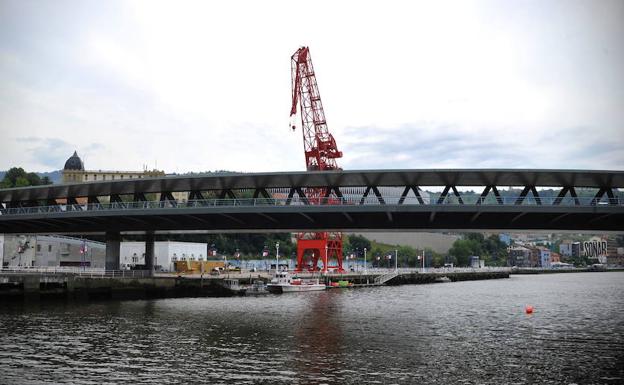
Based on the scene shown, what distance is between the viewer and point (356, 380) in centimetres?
2688

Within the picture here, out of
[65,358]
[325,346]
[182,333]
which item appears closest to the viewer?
[65,358]

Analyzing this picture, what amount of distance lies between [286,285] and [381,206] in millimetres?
40963

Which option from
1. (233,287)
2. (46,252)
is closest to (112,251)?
(233,287)

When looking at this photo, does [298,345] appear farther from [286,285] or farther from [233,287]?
[286,285]

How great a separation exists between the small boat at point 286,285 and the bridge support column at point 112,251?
23216mm

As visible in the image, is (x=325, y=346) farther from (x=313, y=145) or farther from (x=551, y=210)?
(x=313, y=145)

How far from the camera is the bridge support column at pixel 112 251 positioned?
73.6 m

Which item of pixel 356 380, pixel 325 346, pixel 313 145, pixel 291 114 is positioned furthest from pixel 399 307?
pixel 291 114

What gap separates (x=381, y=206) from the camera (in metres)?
51.6

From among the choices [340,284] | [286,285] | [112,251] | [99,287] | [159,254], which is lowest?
[340,284]

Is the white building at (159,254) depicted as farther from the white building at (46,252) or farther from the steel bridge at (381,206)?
the steel bridge at (381,206)


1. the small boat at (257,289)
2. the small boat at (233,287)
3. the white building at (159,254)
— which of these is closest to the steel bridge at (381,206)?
the small boat at (233,287)

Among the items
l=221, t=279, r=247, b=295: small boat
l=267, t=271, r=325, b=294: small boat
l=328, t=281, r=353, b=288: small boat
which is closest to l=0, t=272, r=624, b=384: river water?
l=221, t=279, r=247, b=295: small boat

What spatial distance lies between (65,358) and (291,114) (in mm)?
95143
